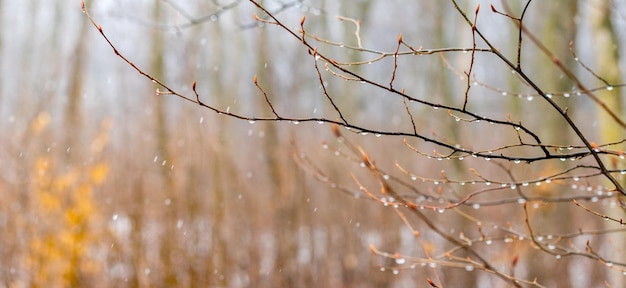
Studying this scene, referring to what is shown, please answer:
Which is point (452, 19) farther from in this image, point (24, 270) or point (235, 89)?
point (24, 270)

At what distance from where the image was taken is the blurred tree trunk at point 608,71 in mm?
4301

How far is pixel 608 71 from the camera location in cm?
441

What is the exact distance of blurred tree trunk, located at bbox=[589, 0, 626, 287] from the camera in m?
4.30

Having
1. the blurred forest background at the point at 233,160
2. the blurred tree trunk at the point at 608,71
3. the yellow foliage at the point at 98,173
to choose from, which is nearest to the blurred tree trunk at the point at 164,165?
the blurred forest background at the point at 233,160

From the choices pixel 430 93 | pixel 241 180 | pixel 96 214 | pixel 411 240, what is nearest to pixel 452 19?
pixel 430 93

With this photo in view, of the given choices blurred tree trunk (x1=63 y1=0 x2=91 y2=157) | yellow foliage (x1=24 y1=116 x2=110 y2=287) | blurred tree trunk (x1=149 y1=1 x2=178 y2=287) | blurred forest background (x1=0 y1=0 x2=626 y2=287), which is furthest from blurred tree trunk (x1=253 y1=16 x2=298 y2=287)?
blurred tree trunk (x1=63 y1=0 x2=91 y2=157)

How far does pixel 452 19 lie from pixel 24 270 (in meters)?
6.96

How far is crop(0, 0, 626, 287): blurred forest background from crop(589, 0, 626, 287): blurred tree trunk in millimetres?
14

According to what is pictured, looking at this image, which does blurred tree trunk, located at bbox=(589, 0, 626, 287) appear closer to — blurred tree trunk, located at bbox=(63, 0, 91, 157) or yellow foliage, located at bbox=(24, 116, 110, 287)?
yellow foliage, located at bbox=(24, 116, 110, 287)

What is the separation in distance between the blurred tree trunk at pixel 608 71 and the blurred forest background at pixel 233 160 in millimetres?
14

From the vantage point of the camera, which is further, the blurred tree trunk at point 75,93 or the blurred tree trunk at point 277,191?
the blurred tree trunk at point 75,93

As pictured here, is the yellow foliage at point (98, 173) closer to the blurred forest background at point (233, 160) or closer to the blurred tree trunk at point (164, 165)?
the blurred forest background at point (233, 160)

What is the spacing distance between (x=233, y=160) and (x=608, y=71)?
14.8 feet

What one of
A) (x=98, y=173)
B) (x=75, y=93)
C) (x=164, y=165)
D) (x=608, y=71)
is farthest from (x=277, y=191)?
(x=608, y=71)
